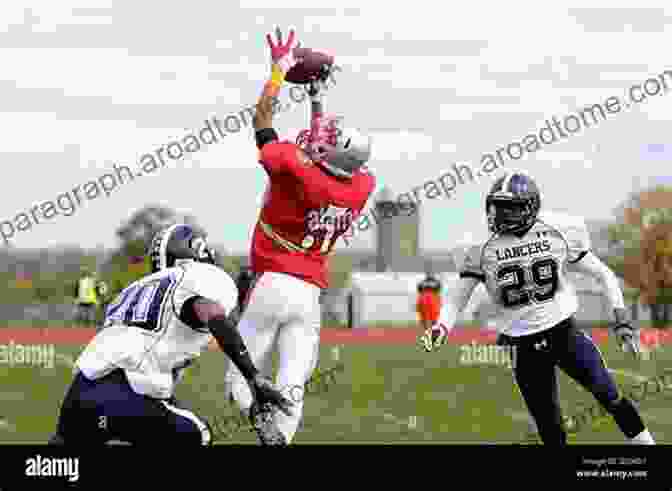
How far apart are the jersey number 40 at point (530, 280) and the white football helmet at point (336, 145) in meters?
1.10

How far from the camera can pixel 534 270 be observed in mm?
6168

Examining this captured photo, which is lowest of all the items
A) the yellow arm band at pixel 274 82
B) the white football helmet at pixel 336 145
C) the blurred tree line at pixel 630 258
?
the blurred tree line at pixel 630 258

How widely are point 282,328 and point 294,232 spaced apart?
1.67 ft

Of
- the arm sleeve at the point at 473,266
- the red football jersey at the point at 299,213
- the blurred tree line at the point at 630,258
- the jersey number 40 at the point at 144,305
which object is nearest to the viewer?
the jersey number 40 at the point at 144,305

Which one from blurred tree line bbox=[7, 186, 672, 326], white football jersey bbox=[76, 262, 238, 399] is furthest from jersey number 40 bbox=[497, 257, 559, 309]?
blurred tree line bbox=[7, 186, 672, 326]

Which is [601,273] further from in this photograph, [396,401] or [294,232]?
[396,401]

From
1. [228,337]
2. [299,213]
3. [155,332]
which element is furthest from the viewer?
[299,213]

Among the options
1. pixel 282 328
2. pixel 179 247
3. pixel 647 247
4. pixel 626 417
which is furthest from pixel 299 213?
pixel 647 247

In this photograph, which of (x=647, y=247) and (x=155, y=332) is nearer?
(x=155, y=332)

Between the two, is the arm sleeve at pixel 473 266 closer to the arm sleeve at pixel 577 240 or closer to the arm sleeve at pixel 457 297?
the arm sleeve at pixel 457 297

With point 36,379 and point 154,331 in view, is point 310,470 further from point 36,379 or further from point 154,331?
point 36,379

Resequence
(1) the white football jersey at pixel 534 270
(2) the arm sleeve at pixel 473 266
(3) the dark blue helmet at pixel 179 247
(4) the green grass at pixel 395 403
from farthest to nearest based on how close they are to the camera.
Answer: (4) the green grass at pixel 395 403 < (2) the arm sleeve at pixel 473 266 < (1) the white football jersey at pixel 534 270 < (3) the dark blue helmet at pixel 179 247

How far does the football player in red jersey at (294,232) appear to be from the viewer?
5676mm

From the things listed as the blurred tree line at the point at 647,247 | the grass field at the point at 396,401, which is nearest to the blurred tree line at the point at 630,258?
the blurred tree line at the point at 647,247
